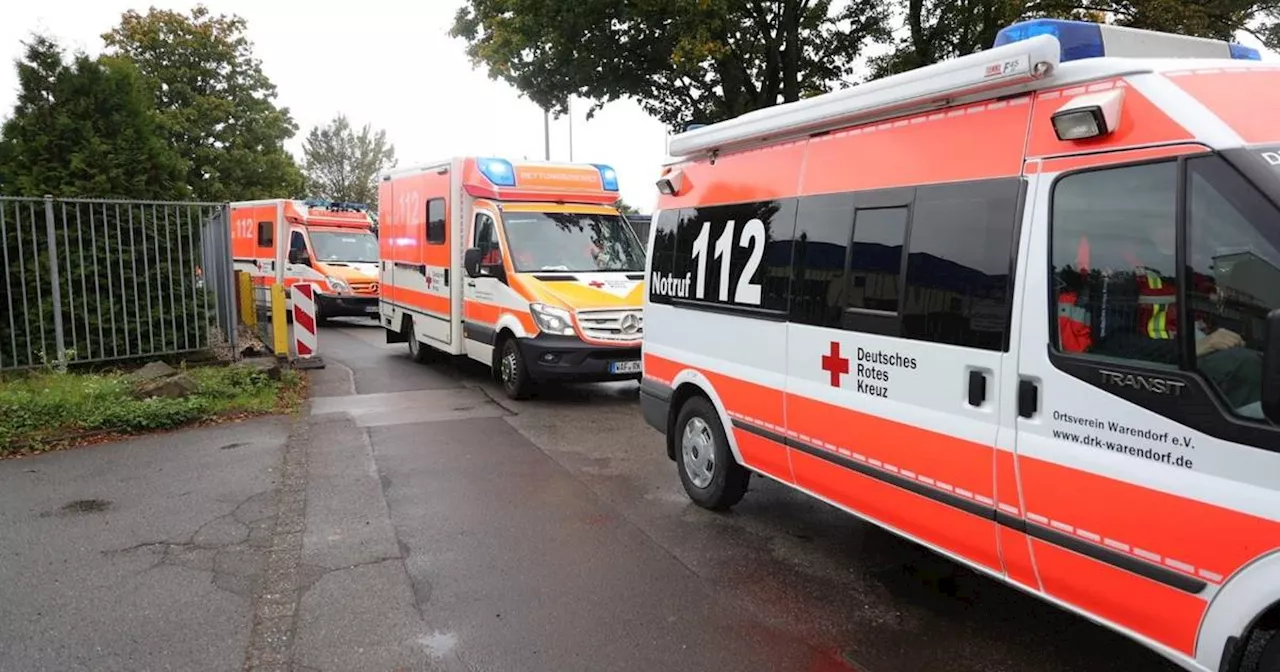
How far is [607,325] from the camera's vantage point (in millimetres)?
9023

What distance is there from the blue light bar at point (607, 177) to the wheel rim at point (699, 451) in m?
5.57

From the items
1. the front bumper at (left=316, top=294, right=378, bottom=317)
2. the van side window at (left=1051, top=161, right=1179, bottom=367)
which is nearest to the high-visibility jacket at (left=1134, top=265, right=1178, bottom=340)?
the van side window at (left=1051, top=161, right=1179, bottom=367)

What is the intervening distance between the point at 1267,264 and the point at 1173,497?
0.78 metres

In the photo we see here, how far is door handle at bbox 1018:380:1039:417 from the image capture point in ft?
10.4

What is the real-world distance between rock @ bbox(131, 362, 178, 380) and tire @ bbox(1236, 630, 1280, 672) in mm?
9508

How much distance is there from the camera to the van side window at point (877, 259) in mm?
3828

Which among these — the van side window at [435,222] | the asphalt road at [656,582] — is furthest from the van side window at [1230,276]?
the van side window at [435,222]

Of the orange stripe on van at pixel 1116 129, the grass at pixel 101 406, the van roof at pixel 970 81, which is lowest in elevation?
the grass at pixel 101 406

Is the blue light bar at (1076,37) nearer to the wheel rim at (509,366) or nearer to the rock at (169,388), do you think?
the wheel rim at (509,366)

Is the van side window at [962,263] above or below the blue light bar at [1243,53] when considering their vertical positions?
below

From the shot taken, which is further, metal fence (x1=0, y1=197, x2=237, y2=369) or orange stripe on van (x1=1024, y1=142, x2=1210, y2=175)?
metal fence (x1=0, y1=197, x2=237, y2=369)

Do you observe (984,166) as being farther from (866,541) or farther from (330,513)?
(330,513)

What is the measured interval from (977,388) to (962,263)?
0.52 metres

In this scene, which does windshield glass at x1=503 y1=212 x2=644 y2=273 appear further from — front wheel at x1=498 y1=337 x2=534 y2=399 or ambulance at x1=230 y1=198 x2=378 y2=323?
ambulance at x1=230 y1=198 x2=378 y2=323
